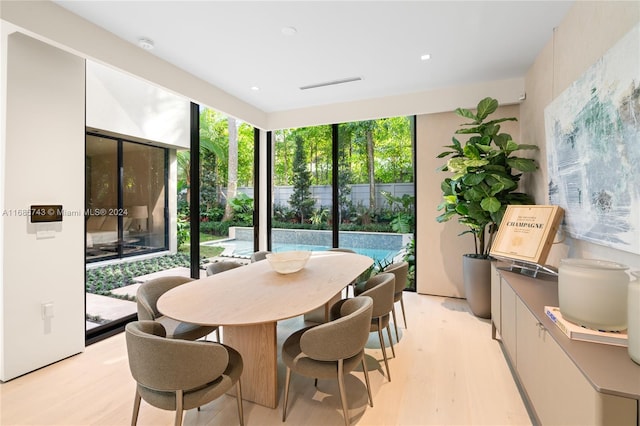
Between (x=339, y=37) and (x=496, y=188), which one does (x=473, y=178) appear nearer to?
(x=496, y=188)

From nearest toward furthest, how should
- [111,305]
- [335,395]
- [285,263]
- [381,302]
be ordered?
[335,395]
[381,302]
[285,263]
[111,305]

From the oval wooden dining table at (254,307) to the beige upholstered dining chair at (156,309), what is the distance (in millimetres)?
192

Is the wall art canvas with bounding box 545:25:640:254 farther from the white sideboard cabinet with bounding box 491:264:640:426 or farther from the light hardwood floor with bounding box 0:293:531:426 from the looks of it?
the light hardwood floor with bounding box 0:293:531:426

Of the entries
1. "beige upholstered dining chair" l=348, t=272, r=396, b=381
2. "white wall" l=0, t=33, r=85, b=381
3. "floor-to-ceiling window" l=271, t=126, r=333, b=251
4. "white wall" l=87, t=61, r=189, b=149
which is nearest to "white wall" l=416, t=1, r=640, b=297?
"beige upholstered dining chair" l=348, t=272, r=396, b=381

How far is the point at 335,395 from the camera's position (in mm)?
2160

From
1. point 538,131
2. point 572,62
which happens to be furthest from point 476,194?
point 572,62

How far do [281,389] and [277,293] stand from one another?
0.76 metres

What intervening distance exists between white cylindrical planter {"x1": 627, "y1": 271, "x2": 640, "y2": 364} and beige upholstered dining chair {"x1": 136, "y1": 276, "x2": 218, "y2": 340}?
2.36m

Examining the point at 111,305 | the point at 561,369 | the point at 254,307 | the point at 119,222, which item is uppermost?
the point at 119,222

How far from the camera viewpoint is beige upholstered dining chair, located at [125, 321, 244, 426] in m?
1.41

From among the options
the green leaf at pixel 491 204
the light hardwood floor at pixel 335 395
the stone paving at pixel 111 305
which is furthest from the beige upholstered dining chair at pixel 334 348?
the stone paving at pixel 111 305

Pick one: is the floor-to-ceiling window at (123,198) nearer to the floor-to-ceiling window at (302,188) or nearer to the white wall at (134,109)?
the white wall at (134,109)

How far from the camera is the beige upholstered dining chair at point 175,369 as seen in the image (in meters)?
1.41

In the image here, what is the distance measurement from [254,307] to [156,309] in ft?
3.34
